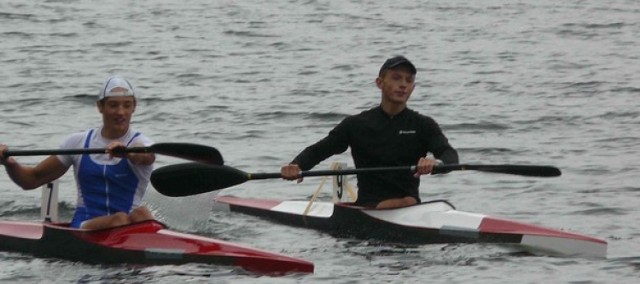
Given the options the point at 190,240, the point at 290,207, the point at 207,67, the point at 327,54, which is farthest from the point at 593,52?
the point at 190,240

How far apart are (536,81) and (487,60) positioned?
2.45 metres

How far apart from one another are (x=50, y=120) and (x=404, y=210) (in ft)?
30.8

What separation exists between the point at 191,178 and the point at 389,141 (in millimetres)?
1760

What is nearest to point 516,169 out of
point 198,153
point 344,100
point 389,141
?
point 389,141

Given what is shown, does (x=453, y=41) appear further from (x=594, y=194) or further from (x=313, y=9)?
(x=594, y=194)

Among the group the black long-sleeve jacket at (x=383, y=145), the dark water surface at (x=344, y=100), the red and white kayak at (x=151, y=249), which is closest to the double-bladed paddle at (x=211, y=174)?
the red and white kayak at (x=151, y=249)

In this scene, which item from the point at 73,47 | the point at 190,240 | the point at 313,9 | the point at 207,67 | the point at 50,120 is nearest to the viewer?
the point at 190,240

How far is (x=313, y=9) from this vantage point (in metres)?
32.1

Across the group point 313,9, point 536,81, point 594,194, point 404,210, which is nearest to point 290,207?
point 404,210

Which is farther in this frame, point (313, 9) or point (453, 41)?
point (313, 9)

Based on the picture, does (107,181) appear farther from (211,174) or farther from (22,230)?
(22,230)

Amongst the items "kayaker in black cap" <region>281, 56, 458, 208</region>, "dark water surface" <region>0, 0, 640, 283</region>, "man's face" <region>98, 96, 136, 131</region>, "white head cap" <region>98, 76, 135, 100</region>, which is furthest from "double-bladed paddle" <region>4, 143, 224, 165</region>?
"kayaker in black cap" <region>281, 56, 458, 208</region>

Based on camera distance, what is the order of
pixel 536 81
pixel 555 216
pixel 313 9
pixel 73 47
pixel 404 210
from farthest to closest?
pixel 313 9 < pixel 73 47 < pixel 536 81 < pixel 555 216 < pixel 404 210

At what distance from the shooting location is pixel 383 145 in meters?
12.4
